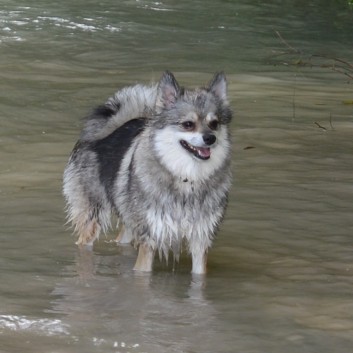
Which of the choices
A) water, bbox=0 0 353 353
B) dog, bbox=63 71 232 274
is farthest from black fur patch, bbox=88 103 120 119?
water, bbox=0 0 353 353

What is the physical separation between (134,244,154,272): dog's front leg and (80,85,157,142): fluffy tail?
105cm

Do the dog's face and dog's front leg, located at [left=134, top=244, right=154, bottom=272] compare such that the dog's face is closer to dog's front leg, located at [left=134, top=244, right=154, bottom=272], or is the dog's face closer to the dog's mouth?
the dog's mouth

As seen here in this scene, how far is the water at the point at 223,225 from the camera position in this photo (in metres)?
6.40

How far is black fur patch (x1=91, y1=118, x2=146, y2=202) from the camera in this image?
313 inches

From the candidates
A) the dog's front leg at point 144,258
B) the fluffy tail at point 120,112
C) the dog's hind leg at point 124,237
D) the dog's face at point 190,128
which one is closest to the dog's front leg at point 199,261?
the dog's front leg at point 144,258

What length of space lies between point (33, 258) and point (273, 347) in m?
2.26

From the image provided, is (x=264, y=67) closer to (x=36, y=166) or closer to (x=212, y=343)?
(x=36, y=166)

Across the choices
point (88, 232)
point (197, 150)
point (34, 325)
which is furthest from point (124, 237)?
point (34, 325)

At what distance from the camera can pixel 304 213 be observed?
919 centimetres

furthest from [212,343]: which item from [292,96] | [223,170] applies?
[292,96]

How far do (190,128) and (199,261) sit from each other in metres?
0.94

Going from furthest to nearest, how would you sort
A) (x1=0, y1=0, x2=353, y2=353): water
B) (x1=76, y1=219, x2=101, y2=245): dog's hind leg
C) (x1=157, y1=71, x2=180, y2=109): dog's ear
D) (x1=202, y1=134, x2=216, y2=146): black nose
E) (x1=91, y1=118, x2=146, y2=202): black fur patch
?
(x1=76, y1=219, x2=101, y2=245): dog's hind leg, (x1=91, y1=118, x2=146, y2=202): black fur patch, (x1=157, y1=71, x2=180, y2=109): dog's ear, (x1=202, y1=134, x2=216, y2=146): black nose, (x1=0, y1=0, x2=353, y2=353): water

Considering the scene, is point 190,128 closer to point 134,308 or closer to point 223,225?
point 134,308

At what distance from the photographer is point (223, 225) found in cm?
881
